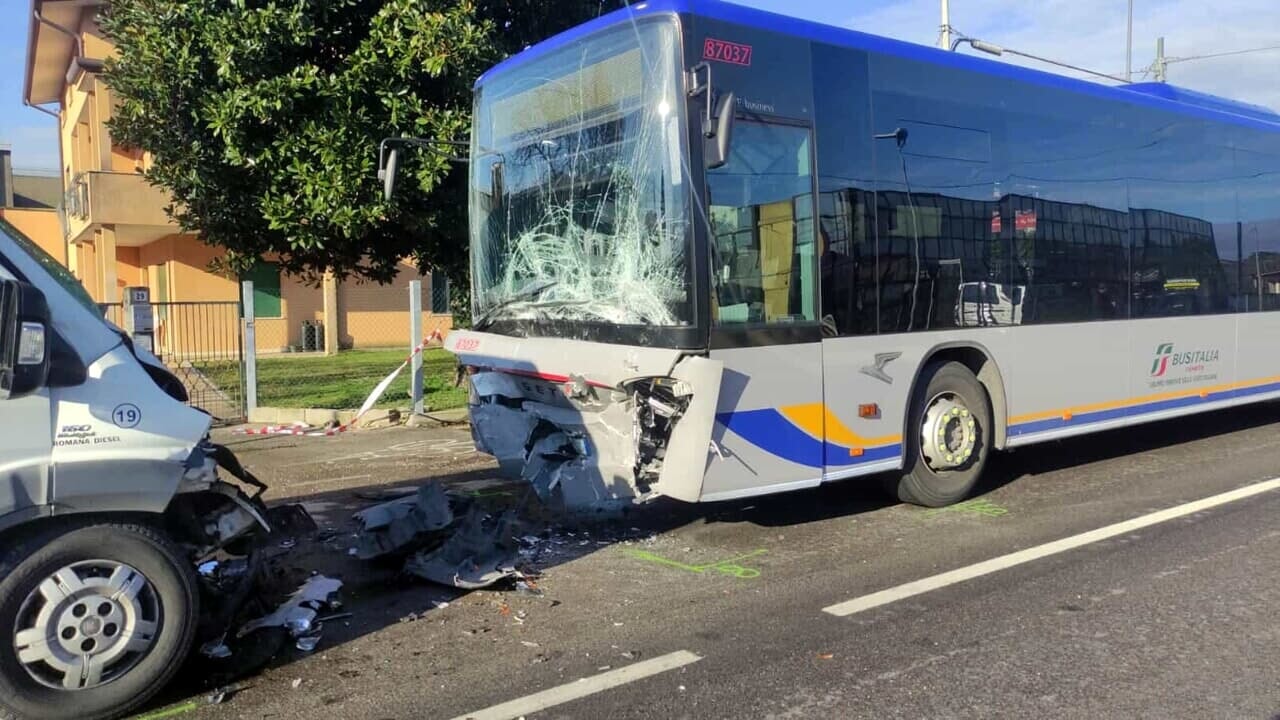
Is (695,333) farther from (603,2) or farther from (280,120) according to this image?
(603,2)

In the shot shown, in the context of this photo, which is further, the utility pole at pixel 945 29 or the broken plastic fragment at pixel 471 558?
the utility pole at pixel 945 29

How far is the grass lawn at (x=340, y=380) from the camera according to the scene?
13.3 meters

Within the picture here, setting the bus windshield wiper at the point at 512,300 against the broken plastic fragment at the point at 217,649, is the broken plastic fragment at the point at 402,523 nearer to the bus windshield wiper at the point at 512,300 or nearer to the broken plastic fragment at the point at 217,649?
the broken plastic fragment at the point at 217,649

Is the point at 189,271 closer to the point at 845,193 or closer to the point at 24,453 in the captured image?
the point at 845,193

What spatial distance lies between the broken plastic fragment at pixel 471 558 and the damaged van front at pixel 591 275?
556 millimetres

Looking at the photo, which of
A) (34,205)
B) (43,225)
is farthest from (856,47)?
(34,205)

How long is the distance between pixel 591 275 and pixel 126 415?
2932 mm

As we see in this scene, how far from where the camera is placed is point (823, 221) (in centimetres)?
609

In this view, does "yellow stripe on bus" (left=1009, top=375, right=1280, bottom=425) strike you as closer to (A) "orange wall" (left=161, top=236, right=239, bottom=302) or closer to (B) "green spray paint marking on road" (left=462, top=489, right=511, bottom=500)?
(B) "green spray paint marking on road" (left=462, top=489, right=511, bottom=500)

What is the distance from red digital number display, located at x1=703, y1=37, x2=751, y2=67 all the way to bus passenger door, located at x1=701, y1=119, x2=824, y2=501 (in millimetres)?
358

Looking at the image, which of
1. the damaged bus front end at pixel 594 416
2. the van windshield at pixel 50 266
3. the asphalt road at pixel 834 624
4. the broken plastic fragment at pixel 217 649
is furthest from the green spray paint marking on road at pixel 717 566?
the van windshield at pixel 50 266

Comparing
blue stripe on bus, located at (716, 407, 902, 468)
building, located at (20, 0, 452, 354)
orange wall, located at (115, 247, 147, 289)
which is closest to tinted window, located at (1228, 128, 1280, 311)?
blue stripe on bus, located at (716, 407, 902, 468)

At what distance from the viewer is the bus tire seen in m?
3.57

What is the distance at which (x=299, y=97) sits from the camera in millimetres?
9602
